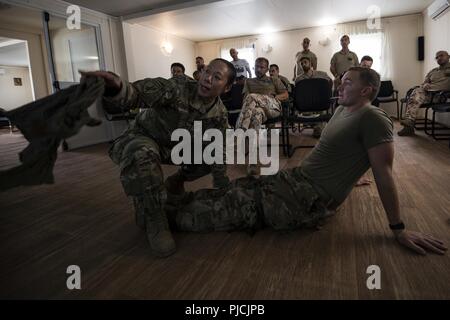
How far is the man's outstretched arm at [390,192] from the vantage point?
112cm

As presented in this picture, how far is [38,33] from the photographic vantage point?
6.14 m

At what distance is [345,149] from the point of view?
1.25m

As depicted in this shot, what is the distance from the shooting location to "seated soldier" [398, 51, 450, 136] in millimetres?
3963

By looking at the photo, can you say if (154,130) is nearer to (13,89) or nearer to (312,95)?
(312,95)

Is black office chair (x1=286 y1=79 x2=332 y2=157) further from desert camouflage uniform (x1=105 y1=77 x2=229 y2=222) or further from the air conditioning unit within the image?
the air conditioning unit

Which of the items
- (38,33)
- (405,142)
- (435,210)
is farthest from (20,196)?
(38,33)

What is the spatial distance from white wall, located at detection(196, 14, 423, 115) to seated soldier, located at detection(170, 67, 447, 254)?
638 cm

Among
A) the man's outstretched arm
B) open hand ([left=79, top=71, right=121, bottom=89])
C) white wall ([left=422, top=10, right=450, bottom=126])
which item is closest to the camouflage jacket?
open hand ([left=79, top=71, right=121, bottom=89])

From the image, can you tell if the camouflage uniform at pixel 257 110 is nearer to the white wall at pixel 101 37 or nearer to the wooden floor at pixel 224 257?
the wooden floor at pixel 224 257

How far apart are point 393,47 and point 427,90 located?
325cm

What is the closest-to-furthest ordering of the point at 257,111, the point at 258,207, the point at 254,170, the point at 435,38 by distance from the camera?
the point at 258,207 < the point at 254,170 < the point at 257,111 < the point at 435,38

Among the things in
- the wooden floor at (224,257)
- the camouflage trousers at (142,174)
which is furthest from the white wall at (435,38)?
the camouflage trousers at (142,174)

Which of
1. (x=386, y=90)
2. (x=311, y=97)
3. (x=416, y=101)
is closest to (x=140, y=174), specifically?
(x=311, y=97)

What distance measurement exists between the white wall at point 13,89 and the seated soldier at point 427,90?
1164 centimetres
